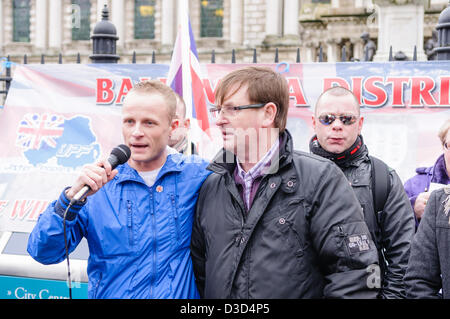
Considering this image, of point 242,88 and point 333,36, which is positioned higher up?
point 333,36

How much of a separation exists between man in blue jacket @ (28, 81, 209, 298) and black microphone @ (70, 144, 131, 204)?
8cm

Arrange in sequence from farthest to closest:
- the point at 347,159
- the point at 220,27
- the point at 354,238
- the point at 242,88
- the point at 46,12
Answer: the point at 46,12 → the point at 220,27 → the point at 347,159 → the point at 242,88 → the point at 354,238

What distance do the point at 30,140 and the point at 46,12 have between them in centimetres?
3383

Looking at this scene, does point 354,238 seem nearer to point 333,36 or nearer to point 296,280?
point 296,280

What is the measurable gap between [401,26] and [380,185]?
5.15 metres

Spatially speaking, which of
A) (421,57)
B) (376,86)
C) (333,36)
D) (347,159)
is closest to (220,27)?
(333,36)

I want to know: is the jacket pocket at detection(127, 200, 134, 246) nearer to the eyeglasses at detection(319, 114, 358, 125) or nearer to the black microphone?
the black microphone

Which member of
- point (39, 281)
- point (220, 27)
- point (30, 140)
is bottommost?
point (39, 281)

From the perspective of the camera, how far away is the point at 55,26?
117 ft

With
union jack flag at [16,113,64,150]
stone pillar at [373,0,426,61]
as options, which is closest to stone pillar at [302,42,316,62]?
stone pillar at [373,0,426,61]

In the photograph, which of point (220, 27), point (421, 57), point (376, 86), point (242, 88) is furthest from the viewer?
point (220, 27)

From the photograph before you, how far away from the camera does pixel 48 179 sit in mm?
5438

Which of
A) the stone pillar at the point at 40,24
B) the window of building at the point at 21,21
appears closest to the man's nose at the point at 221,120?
the stone pillar at the point at 40,24

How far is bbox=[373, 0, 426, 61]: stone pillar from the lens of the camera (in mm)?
7285
